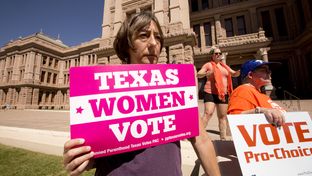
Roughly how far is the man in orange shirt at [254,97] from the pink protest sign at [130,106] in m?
0.75

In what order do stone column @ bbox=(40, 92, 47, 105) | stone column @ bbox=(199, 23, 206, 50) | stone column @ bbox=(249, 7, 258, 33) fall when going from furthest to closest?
stone column @ bbox=(40, 92, 47, 105), stone column @ bbox=(199, 23, 206, 50), stone column @ bbox=(249, 7, 258, 33)

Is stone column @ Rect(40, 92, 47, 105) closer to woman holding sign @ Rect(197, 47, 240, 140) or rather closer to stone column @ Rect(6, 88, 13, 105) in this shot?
stone column @ Rect(6, 88, 13, 105)

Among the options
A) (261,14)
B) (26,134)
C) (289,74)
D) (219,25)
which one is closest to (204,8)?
(219,25)

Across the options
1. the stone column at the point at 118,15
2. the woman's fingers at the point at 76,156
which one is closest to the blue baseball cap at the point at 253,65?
the woman's fingers at the point at 76,156

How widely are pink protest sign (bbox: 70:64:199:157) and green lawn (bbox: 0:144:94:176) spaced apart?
2303mm

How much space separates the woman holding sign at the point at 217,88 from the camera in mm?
3531

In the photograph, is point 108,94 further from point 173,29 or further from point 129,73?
point 173,29

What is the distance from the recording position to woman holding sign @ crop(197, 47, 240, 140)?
139 inches

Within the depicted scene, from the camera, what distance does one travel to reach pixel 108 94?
0.96 meters

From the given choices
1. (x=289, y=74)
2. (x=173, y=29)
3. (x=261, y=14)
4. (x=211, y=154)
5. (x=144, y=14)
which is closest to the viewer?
(x=211, y=154)

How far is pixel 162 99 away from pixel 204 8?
25129 mm

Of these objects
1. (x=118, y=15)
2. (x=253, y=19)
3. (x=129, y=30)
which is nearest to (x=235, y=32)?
(x=253, y=19)

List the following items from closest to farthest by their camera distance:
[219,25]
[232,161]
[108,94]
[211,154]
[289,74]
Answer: [108,94]
[211,154]
[232,161]
[289,74]
[219,25]

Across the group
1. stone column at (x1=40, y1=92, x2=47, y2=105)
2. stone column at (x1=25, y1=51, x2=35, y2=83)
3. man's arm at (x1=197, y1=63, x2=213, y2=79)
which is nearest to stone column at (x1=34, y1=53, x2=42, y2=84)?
stone column at (x1=25, y1=51, x2=35, y2=83)
